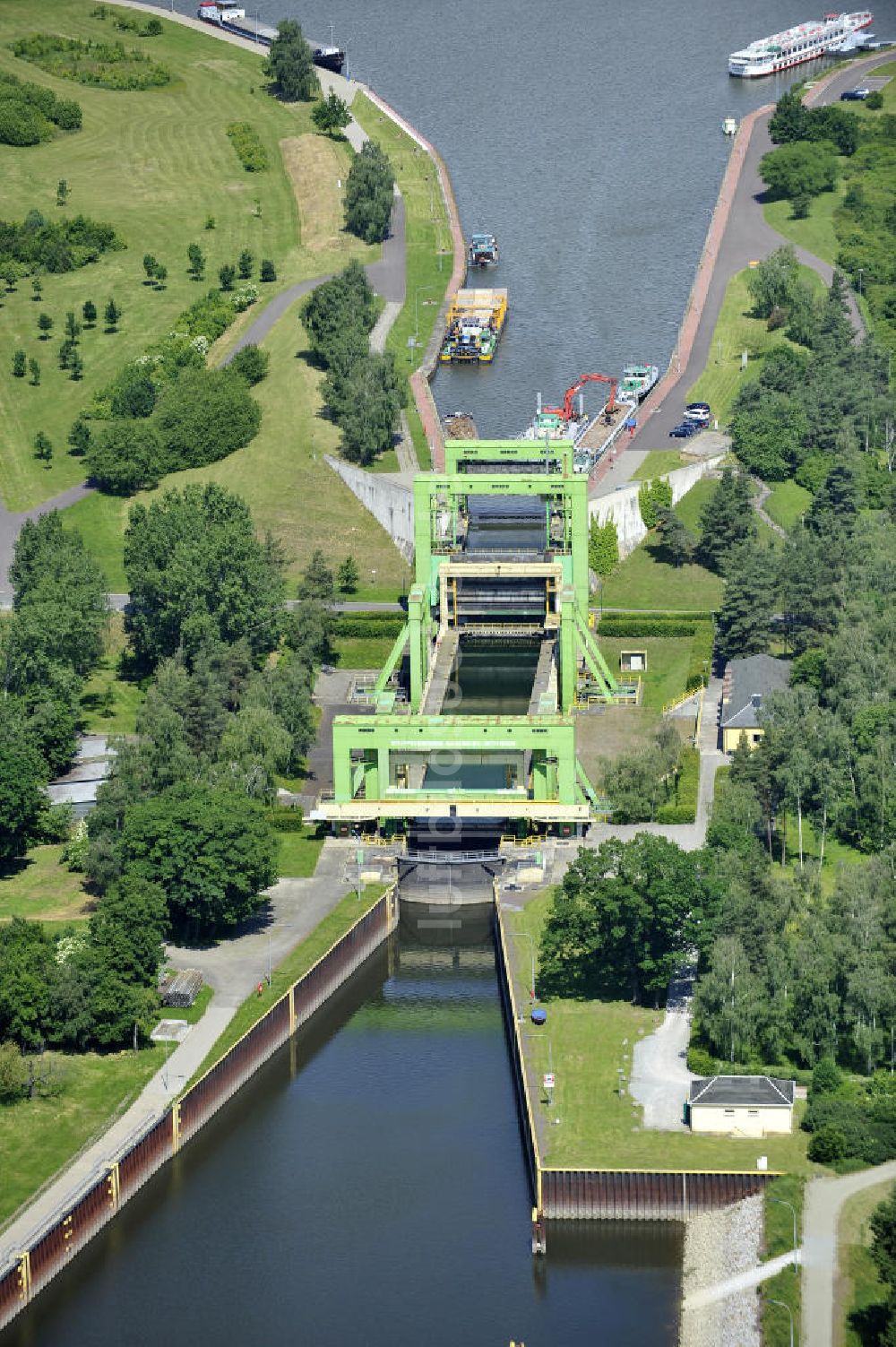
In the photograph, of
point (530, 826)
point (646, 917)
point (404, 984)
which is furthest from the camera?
point (530, 826)

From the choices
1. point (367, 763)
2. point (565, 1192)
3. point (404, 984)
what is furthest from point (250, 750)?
point (565, 1192)

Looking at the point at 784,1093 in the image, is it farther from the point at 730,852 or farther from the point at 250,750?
the point at 250,750

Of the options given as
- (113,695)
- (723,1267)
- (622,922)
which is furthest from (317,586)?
(723,1267)

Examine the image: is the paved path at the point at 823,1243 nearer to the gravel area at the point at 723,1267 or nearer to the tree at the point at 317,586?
the gravel area at the point at 723,1267

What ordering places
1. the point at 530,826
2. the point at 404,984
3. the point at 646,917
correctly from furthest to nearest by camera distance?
the point at 530,826
the point at 404,984
the point at 646,917

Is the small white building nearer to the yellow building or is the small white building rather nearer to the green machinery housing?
the green machinery housing

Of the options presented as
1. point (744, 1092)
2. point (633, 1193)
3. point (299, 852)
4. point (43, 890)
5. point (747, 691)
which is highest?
point (747, 691)

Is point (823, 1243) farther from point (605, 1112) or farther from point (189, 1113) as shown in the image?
point (189, 1113)

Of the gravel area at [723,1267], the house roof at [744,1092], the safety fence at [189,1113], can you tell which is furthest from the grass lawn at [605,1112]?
the safety fence at [189,1113]
